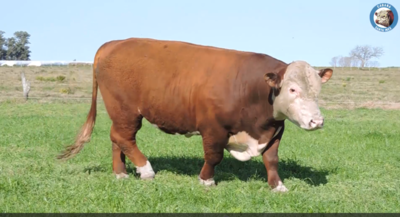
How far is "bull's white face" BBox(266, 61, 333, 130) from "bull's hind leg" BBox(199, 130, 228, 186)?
843mm

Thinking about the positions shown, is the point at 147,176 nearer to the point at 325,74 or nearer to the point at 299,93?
the point at 299,93

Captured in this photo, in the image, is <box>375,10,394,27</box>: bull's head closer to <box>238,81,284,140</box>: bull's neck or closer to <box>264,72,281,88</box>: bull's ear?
<box>238,81,284,140</box>: bull's neck

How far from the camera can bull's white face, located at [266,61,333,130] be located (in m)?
5.96

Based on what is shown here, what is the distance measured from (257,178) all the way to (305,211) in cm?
198

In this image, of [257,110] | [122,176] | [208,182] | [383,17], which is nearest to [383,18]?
[383,17]

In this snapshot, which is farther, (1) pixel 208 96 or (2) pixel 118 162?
(2) pixel 118 162

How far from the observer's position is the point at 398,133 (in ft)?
41.6

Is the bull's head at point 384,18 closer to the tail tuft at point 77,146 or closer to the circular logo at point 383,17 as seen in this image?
the circular logo at point 383,17

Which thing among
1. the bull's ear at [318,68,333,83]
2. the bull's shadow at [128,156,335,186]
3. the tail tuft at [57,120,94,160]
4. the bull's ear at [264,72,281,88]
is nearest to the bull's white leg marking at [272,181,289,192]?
the bull's shadow at [128,156,335,186]

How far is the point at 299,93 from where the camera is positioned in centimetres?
610

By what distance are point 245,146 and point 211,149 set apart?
0.45 m

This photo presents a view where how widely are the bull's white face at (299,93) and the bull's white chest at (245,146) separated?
0.57m

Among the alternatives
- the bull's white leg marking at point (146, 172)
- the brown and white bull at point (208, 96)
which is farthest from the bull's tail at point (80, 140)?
the bull's white leg marking at point (146, 172)

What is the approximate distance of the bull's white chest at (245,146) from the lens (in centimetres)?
666
